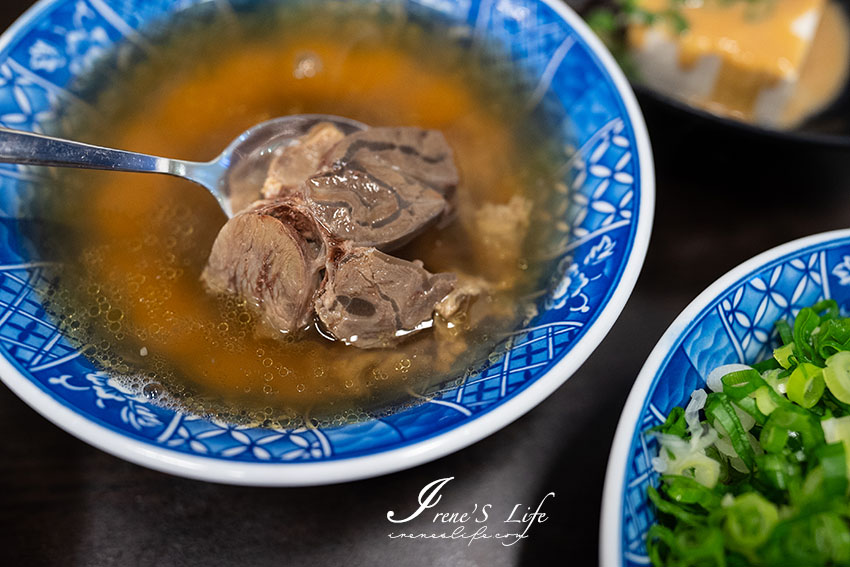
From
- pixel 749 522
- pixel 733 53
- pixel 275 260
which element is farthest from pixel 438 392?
pixel 733 53

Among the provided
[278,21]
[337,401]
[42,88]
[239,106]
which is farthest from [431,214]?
[42,88]

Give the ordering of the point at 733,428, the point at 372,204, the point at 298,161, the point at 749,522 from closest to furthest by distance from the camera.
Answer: the point at 749,522 < the point at 733,428 < the point at 372,204 < the point at 298,161

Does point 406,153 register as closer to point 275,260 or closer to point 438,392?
point 275,260

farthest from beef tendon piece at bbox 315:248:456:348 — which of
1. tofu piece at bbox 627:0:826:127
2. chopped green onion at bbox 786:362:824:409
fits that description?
tofu piece at bbox 627:0:826:127

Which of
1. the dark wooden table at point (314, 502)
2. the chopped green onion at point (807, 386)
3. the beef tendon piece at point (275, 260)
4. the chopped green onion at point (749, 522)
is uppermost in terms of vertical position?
the beef tendon piece at point (275, 260)

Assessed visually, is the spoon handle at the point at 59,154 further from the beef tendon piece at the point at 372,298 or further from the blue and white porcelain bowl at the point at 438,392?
the beef tendon piece at the point at 372,298

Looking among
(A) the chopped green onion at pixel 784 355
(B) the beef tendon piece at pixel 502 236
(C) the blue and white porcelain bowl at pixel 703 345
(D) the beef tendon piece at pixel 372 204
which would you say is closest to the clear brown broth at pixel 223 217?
(B) the beef tendon piece at pixel 502 236

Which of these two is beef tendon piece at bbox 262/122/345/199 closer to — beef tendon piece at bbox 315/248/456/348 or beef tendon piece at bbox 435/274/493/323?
beef tendon piece at bbox 315/248/456/348
